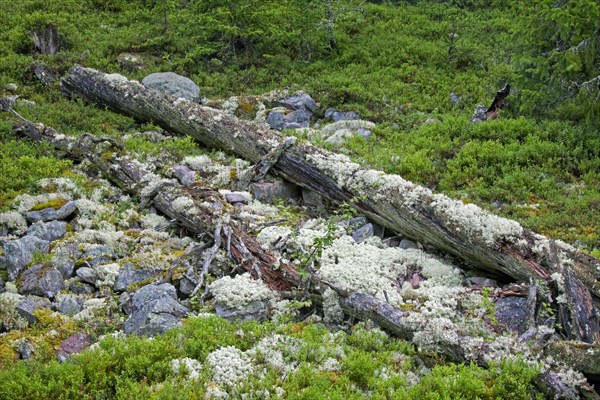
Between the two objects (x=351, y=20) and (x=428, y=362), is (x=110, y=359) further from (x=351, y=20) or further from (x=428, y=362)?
(x=351, y=20)

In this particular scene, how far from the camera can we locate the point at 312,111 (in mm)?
16828

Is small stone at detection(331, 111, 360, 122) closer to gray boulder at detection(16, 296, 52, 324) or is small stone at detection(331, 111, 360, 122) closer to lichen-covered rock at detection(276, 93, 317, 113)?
lichen-covered rock at detection(276, 93, 317, 113)

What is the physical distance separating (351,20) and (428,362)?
20.5 metres

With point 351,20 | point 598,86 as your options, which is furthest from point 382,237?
point 351,20

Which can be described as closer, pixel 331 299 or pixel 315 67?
pixel 331 299

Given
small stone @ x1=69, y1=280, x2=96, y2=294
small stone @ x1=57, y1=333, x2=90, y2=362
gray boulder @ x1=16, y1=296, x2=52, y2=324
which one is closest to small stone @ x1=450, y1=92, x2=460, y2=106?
small stone @ x1=69, y1=280, x2=96, y2=294

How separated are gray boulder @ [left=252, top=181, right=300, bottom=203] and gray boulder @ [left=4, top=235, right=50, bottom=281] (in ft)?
12.9

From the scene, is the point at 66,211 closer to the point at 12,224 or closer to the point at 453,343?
the point at 12,224

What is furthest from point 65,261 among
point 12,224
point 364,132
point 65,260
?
point 364,132

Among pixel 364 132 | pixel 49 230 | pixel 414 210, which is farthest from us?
pixel 364 132

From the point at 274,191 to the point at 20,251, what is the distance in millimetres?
4651

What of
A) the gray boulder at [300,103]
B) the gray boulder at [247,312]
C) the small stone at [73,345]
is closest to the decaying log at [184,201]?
the gray boulder at [247,312]

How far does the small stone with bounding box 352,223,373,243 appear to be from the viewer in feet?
29.1

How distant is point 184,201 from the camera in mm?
9281
